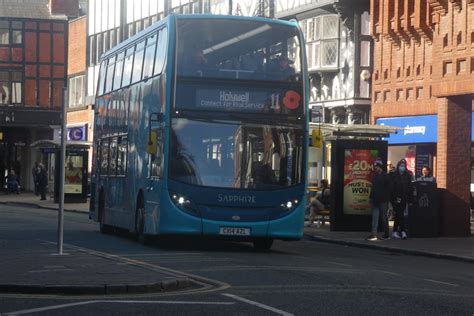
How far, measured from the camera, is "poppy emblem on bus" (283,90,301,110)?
18875 mm

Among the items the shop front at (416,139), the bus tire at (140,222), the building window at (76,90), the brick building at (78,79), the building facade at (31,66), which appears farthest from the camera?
the building window at (76,90)

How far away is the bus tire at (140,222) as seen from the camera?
20328 millimetres

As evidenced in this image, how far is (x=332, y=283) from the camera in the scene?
13562mm

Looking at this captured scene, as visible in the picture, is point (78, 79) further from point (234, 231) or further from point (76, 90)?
point (234, 231)

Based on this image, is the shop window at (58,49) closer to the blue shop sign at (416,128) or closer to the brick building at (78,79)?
the brick building at (78,79)

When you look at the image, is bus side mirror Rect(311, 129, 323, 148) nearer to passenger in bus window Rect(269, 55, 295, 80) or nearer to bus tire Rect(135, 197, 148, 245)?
passenger in bus window Rect(269, 55, 295, 80)

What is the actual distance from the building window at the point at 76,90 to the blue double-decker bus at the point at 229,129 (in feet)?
156

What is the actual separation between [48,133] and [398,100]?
3632cm

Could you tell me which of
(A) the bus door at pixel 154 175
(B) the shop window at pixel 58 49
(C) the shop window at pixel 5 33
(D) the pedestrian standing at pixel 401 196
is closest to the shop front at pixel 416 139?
(D) the pedestrian standing at pixel 401 196

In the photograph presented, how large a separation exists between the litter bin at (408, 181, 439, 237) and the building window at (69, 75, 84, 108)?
42928mm

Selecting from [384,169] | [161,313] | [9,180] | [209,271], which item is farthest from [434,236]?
[9,180]

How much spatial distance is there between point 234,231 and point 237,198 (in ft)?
1.94

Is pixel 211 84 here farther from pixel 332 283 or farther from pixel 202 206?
pixel 332 283

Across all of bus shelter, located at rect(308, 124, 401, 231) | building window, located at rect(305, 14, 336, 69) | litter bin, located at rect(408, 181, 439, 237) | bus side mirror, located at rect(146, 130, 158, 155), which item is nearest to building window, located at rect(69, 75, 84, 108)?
building window, located at rect(305, 14, 336, 69)
